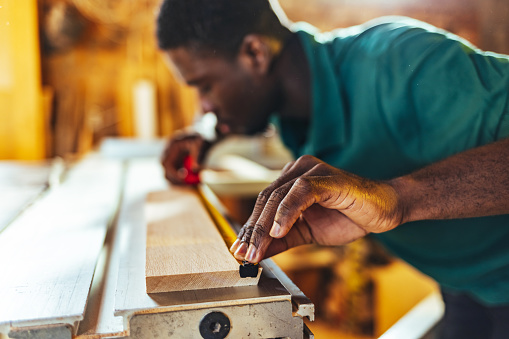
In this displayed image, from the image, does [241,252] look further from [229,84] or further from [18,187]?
[18,187]

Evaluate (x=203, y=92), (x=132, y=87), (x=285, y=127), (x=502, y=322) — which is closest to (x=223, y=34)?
(x=203, y=92)

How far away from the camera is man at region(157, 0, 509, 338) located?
69 centimetres

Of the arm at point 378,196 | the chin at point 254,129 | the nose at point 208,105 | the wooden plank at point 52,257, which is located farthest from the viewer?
the chin at point 254,129

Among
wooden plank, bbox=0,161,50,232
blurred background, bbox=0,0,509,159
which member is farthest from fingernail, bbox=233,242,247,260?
blurred background, bbox=0,0,509,159

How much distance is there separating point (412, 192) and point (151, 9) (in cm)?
276

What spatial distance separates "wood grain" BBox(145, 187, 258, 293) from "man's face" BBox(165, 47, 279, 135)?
14.8 inches

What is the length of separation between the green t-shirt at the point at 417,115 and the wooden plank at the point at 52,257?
0.60 metres

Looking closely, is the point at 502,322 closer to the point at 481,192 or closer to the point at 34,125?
the point at 481,192

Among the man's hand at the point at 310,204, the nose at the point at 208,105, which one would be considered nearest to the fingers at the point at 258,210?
the man's hand at the point at 310,204

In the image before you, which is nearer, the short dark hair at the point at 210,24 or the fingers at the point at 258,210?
the fingers at the point at 258,210

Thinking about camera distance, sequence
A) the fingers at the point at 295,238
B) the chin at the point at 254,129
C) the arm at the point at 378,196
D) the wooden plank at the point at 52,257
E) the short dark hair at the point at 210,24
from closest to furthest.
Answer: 1. the wooden plank at the point at 52,257
2. the arm at the point at 378,196
3. the fingers at the point at 295,238
4. the short dark hair at the point at 210,24
5. the chin at the point at 254,129

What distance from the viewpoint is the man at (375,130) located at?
2.26 feet

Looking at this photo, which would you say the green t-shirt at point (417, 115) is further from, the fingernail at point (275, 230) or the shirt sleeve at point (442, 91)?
the fingernail at point (275, 230)

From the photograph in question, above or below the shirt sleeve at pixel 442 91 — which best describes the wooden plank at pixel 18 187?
below
